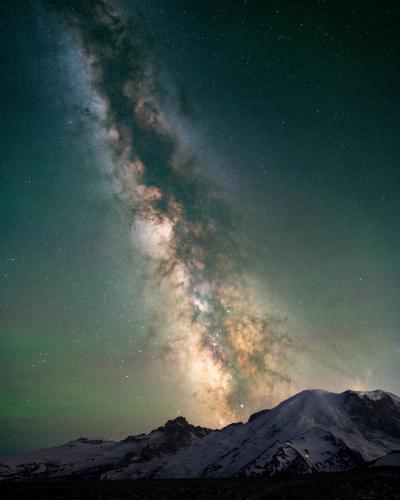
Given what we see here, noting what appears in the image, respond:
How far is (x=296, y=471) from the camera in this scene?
104 m

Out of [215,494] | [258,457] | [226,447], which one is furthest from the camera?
[226,447]

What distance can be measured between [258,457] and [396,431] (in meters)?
64.8

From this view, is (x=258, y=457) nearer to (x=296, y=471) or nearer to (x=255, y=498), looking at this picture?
(x=296, y=471)

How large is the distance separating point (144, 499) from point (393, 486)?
1732 centimetres

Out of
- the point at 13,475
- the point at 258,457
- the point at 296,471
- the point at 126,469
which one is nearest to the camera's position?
the point at 296,471

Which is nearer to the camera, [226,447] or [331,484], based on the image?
[331,484]

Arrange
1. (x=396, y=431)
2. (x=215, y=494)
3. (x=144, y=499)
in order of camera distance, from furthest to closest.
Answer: (x=396, y=431) < (x=215, y=494) < (x=144, y=499)

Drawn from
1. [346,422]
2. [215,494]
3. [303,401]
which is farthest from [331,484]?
[303,401]

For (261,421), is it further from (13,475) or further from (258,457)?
(13,475)

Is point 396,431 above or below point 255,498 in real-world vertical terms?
above

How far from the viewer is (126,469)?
167125 millimetres

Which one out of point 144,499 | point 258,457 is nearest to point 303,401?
point 258,457

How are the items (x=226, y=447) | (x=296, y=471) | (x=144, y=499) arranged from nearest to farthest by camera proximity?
(x=144, y=499)
(x=296, y=471)
(x=226, y=447)

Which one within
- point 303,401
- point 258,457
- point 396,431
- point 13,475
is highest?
point 303,401
